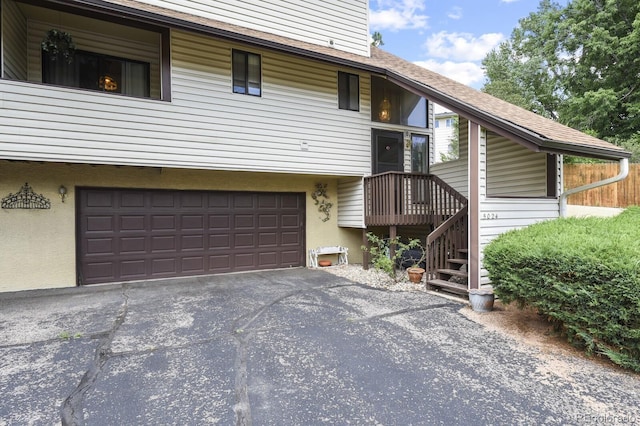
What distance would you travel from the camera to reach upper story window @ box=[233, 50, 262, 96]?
22.9 ft

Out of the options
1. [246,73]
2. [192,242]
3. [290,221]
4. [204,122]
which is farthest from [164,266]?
[246,73]

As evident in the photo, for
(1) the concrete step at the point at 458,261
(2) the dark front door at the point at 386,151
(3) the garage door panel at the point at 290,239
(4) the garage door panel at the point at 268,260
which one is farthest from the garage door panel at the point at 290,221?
(1) the concrete step at the point at 458,261

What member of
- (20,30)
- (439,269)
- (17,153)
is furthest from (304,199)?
(20,30)

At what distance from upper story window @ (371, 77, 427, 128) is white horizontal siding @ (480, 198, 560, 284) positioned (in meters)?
4.01

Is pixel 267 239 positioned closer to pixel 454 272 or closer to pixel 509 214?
pixel 454 272

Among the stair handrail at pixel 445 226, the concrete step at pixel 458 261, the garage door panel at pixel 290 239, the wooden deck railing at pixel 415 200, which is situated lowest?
the concrete step at pixel 458 261

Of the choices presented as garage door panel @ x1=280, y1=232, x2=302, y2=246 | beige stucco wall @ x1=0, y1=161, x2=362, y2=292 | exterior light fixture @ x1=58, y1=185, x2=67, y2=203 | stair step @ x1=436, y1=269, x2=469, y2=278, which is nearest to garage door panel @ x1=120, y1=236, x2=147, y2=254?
beige stucco wall @ x1=0, y1=161, x2=362, y2=292

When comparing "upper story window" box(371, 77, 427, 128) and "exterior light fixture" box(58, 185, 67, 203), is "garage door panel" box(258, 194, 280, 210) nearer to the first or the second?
"upper story window" box(371, 77, 427, 128)

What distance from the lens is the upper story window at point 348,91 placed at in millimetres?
8086

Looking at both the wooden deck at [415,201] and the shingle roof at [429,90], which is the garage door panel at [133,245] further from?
the wooden deck at [415,201]

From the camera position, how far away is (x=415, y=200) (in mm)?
7168

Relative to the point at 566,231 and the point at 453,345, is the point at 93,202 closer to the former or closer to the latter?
the point at 453,345

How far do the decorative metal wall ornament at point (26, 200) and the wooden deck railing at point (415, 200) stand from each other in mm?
6909

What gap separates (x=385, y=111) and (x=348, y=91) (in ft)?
3.91
